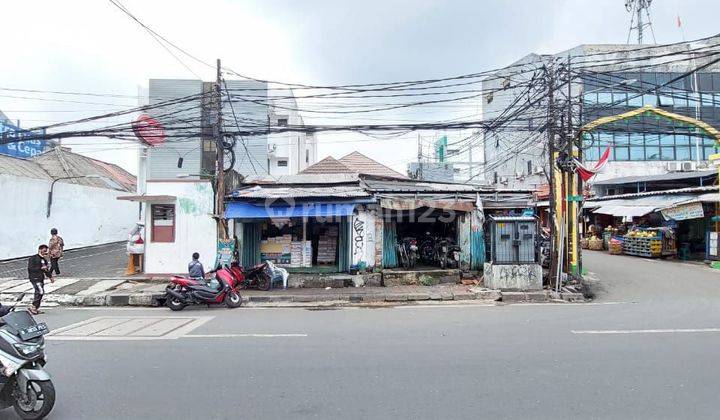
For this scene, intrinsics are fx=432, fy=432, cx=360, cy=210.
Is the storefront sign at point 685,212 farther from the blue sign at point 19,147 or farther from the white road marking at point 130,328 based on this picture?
the blue sign at point 19,147

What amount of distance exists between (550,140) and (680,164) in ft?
78.4

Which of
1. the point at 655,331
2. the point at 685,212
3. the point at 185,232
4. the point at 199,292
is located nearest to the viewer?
the point at 655,331

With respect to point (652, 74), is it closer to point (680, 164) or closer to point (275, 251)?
point (680, 164)

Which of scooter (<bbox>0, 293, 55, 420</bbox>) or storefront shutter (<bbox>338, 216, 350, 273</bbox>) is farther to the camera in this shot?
storefront shutter (<bbox>338, 216, 350, 273</bbox>)

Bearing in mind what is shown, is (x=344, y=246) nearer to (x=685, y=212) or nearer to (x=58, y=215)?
(x=58, y=215)

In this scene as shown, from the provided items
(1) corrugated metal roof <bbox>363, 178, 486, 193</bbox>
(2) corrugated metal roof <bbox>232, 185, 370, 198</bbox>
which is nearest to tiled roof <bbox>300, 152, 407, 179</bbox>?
(1) corrugated metal roof <bbox>363, 178, 486, 193</bbox>

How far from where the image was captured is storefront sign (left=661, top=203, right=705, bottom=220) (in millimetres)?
17752

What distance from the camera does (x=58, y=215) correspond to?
19.5 m

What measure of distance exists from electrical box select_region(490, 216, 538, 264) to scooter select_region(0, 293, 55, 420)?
10.6 meters

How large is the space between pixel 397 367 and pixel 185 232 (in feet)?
36.2

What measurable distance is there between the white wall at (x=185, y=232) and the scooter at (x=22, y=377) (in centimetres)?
1030

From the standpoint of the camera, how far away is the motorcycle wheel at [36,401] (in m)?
3.84

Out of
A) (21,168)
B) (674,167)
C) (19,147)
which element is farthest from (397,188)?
(674,167)

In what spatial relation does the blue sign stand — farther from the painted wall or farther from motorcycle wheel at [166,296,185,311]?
the painted wall
